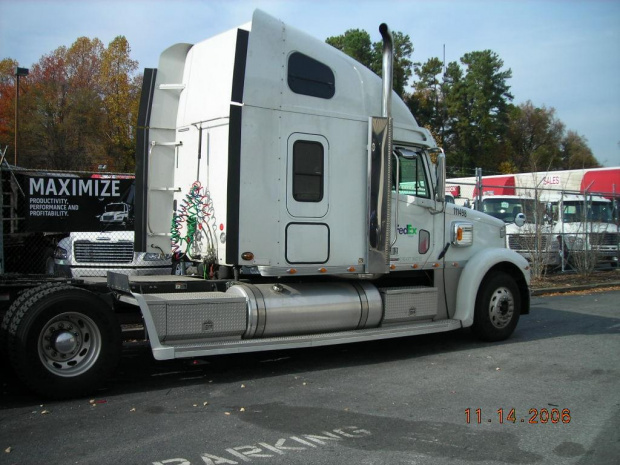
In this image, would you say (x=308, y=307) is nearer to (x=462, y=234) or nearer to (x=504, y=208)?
(x=462, y=234)

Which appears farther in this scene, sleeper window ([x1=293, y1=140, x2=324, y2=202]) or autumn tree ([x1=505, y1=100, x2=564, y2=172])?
autumn tree ([x1=505, y1=100, x2=564, y2=172])

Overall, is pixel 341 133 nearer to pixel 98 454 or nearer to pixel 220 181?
pixel 220 181

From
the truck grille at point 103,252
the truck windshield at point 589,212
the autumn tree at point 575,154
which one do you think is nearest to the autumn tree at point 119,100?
the truck windshield at point 589,212

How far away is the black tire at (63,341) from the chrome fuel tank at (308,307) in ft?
4.88

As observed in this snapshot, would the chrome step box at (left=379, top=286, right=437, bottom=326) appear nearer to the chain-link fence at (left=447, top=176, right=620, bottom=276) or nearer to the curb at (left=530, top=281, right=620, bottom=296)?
the chain-link fence at (left=447, top=176, right=620, bottom=276)

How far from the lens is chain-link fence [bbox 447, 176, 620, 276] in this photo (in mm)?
15242

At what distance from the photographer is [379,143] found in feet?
24.4

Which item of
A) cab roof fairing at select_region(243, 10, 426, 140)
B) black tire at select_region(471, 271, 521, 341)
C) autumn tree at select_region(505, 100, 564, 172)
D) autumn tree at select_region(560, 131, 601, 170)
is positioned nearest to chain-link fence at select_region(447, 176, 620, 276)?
black tire at select_region(471, 271, 521, 341)

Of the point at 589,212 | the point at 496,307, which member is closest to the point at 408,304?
the point at 496,307

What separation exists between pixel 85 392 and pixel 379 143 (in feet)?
14.4

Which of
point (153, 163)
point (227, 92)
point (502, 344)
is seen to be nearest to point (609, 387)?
point (502, 344)

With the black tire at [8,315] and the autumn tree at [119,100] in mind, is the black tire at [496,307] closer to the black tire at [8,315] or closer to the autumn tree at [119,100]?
the black tire at [8,315]

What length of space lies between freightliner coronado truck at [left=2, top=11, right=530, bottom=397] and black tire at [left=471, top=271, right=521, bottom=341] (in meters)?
0.03

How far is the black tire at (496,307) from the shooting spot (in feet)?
28.1
